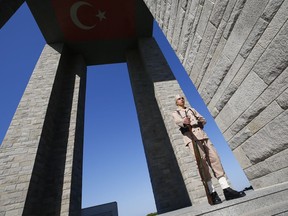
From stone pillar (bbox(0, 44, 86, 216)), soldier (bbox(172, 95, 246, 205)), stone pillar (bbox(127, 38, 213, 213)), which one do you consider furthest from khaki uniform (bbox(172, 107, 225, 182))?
stone pillar (bbox(0, 44, 86, 216))

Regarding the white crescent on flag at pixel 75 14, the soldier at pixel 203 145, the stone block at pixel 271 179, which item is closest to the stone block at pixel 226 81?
the soldier at pixel 203 145

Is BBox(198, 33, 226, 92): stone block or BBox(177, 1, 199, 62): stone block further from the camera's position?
BBox(177, 1, 199, 62): stone block

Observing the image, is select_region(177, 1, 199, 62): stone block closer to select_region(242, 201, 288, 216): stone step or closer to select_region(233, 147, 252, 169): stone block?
select_region(233, 147, 252, 169): stone block

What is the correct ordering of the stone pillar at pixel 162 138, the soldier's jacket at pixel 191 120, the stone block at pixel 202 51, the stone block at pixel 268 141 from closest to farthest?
the stone block at pixel 268 141
the stone block at pixel 202 51
the soldier's jacket at pixel 191 120
the stone pillar at pixel 162 138

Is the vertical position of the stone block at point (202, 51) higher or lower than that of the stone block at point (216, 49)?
higher

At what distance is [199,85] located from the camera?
8.48 ft

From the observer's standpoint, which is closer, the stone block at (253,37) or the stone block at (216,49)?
the stone block at (253,37)

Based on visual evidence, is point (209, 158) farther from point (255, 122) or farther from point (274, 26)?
point (274, 26)

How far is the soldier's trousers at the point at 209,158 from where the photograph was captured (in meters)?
2.74

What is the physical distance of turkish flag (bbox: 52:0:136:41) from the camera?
7.85 metres

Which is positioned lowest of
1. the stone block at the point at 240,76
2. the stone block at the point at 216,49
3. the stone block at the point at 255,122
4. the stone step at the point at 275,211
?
the stone step at the point at 275,211

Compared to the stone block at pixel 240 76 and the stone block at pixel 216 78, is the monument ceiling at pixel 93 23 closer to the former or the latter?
the stone block at pixel 216 78

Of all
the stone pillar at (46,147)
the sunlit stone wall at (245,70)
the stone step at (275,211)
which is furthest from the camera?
the stone pillar at (46,147)

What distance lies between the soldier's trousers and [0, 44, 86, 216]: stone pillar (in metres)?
4.53
